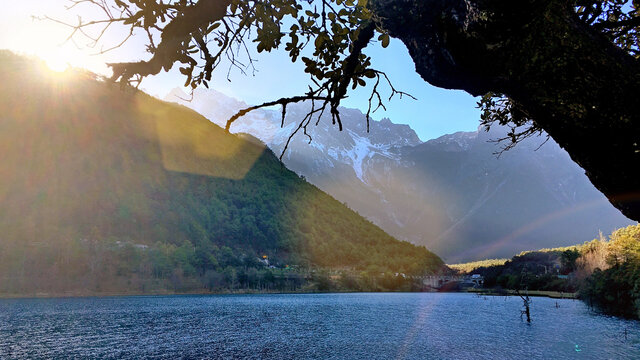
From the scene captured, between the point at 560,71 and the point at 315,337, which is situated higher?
the point at 560,71

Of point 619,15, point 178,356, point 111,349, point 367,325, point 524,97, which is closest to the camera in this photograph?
point 524,97

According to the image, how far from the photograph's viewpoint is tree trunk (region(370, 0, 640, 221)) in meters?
3.03

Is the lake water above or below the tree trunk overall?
below

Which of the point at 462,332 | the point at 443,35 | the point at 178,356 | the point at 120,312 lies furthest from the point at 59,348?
the point at 443,35

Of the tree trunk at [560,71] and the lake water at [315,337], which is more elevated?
the tree trunk at [560,71]

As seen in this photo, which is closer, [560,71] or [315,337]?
[560,71]

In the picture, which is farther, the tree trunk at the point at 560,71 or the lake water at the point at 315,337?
the lake water at the point at 315,337

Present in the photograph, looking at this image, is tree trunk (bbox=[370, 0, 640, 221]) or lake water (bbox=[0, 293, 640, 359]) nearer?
tree trunk (bbox=[370, 0, 640, 221])

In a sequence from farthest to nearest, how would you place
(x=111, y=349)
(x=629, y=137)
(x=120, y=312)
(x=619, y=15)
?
(x=120, y=312), (x=111, y=349), (x=619, y=15), (x=629, y=137)

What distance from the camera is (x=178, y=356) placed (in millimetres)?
56031

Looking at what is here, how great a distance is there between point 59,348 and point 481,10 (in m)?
78.0

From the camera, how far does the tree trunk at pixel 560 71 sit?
3.03 m

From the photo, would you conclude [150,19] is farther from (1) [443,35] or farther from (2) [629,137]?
(2) [629,137]

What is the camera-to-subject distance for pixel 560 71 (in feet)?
10.1
